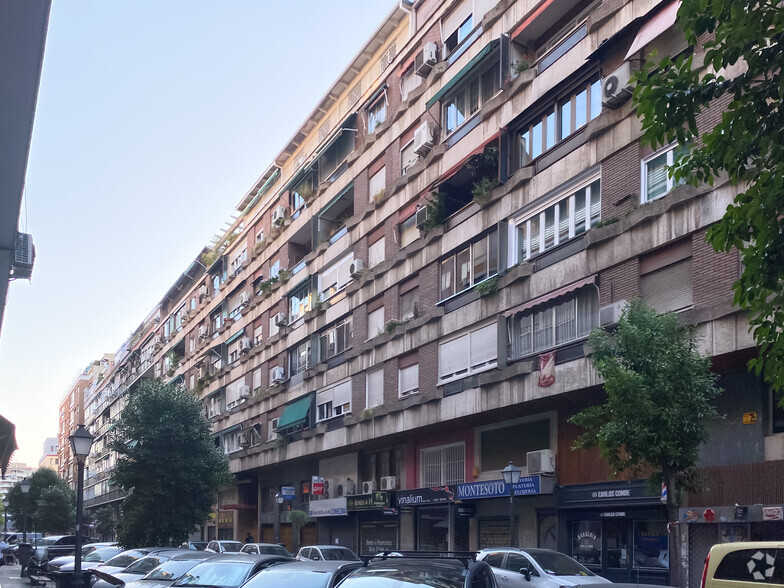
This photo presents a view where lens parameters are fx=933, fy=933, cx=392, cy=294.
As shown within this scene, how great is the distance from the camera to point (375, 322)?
34656 millimetres

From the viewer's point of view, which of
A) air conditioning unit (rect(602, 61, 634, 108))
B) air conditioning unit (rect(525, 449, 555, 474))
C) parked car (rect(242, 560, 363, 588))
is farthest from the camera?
air conditioning unit (rect(525, 449, 555, 474))

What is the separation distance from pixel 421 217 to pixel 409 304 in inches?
123

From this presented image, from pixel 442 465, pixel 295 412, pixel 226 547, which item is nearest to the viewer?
pixel 226 547

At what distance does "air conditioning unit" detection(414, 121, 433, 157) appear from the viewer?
1222 inches

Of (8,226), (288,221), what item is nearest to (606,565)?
(8,226)

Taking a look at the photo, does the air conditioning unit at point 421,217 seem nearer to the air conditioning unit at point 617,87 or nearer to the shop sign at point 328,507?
the air conditioning unit at point 617,87

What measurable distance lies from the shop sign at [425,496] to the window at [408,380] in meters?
3.22

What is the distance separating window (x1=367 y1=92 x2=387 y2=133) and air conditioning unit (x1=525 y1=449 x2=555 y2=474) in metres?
15.9

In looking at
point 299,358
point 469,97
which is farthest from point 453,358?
point 299,358

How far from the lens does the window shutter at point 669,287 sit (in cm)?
1970

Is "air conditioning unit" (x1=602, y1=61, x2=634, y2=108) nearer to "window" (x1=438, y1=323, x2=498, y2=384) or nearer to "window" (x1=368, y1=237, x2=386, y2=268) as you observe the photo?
"window" (x1=438, y1=323, x2=498, y2=384)

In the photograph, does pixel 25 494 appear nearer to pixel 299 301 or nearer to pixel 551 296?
pixel 299 301

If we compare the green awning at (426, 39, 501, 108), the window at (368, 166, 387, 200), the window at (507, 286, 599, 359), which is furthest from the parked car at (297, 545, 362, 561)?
the window at (368, 166, 387, 200)

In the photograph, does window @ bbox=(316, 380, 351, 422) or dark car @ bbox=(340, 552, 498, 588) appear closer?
dark car @ bbox=(340, 552, 498, 588)
